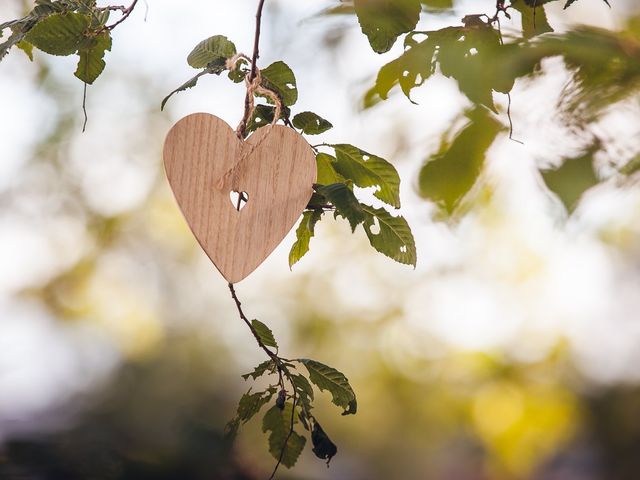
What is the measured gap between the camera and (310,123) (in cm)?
65

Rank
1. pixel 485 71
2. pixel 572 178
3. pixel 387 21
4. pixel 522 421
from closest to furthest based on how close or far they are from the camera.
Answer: pixel 572 178
pixel 485 71
pixel 387 21
pixel 522 421

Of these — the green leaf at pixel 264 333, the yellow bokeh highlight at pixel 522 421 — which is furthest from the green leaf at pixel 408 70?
the yellow bokeh highlight at pixel 522 421

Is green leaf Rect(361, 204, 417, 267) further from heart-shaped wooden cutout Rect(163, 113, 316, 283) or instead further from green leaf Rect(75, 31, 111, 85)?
green leaf Rect(75, 31, 111, 85)

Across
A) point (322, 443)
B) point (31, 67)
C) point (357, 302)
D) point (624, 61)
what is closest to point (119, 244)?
point (31, 67)

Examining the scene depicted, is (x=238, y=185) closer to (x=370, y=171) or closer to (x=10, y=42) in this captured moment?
(x=370, y=171)

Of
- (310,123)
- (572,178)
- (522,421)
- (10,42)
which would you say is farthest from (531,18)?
(522,421)

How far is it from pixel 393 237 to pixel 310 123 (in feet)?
0.45

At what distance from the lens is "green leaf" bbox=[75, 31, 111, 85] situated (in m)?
0.66

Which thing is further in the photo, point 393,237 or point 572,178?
point 393,237

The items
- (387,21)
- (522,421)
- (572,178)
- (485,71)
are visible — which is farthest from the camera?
(522,421)

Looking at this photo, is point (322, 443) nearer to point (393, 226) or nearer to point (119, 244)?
point (393, 226)

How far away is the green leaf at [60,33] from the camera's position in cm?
61

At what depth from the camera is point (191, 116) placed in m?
0.57

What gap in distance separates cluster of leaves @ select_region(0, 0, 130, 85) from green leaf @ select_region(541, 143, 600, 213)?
454 millimetres
